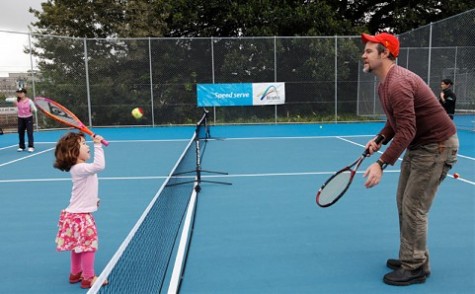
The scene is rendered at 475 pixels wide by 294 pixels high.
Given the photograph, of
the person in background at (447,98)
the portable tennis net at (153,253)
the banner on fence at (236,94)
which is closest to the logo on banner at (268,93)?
the banner on fence at (236,94)

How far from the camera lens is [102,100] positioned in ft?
53.9

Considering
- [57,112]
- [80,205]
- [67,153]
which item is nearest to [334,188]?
[80,205]

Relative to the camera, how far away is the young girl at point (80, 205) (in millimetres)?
3104

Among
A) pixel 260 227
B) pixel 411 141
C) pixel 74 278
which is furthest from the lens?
pixel 260 227

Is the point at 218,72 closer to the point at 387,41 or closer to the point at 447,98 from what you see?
the point at 447,98

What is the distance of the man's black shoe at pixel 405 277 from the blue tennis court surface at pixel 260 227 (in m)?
0.06

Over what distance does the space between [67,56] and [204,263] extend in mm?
14703

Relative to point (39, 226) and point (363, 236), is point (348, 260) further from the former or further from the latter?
point (39, 226)

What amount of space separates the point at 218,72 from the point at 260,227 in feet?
42.8

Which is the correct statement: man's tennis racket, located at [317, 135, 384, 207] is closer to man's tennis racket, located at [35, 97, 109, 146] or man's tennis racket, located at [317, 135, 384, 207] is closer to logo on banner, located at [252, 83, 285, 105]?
man's tennis racket, located at [35, 97, 109, 146]

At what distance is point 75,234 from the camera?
10.2 ft

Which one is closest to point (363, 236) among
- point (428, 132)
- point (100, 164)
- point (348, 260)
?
point (348, 260)

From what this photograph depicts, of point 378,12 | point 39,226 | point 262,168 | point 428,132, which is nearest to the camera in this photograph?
point 428,132

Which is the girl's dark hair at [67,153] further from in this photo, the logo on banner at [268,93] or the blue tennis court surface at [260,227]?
the logo on banner at [268,93]
